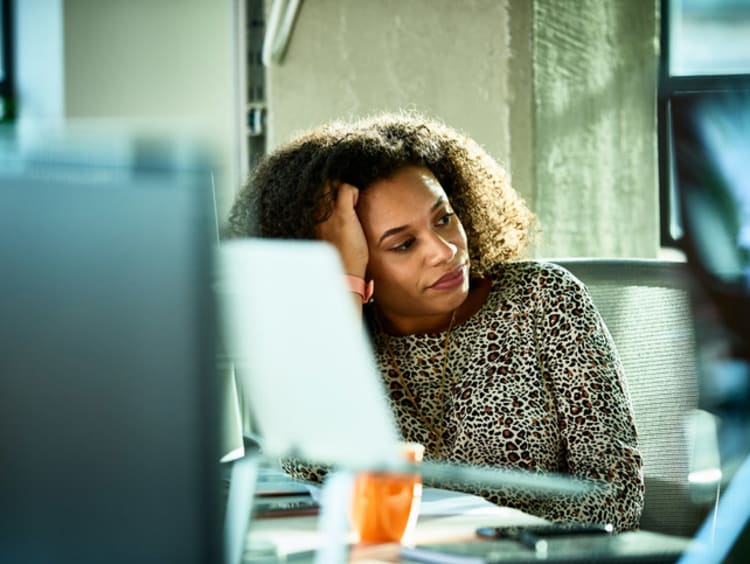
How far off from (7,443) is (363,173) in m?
1.22

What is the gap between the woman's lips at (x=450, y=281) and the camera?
1.63m

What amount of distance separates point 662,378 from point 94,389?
4.19 feet

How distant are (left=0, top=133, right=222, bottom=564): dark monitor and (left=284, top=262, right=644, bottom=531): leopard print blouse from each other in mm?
937

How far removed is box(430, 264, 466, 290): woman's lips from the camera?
5.34ft

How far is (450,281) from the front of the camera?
1.63 meters

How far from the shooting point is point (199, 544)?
54 centimetres

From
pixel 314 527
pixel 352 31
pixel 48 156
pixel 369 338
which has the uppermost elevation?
pixel 352 31

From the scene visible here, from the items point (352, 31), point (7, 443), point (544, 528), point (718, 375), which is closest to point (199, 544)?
point (7, 443)

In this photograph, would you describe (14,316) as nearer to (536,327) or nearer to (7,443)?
(7,443)

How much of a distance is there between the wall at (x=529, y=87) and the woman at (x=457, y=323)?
728 mm

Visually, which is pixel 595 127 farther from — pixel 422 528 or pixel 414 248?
pixel 422 528

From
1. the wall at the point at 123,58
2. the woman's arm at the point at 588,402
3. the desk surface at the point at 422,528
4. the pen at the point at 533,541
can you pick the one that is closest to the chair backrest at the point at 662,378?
the woman's arm at the point at 588,402

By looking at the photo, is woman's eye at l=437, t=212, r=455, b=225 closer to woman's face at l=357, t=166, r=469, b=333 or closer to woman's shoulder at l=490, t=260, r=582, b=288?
woman's face at l=357, t=166, r=469, b=333

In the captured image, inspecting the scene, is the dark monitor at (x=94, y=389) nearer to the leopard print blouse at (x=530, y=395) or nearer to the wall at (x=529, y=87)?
the leopard print blouse at (x=530, y=395)
